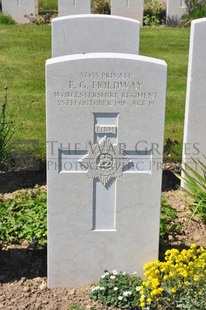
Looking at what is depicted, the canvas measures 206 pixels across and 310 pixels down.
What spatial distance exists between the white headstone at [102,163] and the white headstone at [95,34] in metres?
1.56

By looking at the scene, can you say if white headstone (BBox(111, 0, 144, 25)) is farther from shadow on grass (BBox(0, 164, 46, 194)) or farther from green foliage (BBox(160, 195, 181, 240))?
green foliage (BBox(160, 195, 181, 240))

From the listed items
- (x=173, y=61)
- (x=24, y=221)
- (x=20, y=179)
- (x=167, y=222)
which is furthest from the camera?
(x=173, y=61)

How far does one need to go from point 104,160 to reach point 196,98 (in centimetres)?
170

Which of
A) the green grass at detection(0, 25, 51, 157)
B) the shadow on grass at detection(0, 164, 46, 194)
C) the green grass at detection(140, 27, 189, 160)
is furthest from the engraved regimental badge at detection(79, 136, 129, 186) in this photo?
the green grass at detection(140, 27, 189, 160)

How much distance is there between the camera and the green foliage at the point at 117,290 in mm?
4125

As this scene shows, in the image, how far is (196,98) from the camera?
5.56 meters

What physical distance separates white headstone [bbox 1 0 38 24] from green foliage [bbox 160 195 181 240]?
958cm

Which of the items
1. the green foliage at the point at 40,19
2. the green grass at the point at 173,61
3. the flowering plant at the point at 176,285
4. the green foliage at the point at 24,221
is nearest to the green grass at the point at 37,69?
the green grass at the point at 173,61

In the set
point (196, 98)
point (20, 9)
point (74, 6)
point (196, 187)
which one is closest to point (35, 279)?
point (196, 187)

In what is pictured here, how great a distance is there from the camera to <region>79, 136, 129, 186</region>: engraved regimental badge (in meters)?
4.12

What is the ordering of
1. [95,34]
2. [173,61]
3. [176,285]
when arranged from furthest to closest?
1. [173,61]
2. [95,34]
3. [176,285]

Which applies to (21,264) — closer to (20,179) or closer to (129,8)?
(20,179)

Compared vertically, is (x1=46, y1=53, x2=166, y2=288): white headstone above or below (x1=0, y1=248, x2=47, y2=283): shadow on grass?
above

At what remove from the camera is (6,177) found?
6.08 m
